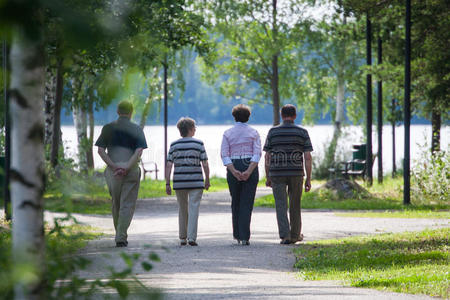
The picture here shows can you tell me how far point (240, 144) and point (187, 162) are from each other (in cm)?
76

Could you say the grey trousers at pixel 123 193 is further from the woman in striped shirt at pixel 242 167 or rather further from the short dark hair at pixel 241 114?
the short dark hair at pixel 241 114

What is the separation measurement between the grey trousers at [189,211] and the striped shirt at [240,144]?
611 mm

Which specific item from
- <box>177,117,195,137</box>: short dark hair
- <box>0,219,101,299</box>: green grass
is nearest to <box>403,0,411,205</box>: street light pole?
<box>177,117,195,137</box>: short dark hair

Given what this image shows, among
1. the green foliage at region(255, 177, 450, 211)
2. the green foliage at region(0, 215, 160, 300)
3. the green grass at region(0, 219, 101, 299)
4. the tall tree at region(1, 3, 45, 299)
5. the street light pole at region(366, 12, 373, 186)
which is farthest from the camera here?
the street light pole at region(366, 12, 373, 186)

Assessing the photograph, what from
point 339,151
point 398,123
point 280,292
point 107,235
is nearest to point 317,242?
point 107,235

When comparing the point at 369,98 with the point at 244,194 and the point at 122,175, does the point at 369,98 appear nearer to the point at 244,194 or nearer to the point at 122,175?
the point at 244,194

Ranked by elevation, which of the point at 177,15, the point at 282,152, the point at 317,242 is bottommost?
the point at 317,242

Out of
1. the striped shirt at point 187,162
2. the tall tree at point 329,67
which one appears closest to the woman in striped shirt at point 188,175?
the striped shirt at point 187,162

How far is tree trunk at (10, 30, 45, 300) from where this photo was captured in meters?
2.91

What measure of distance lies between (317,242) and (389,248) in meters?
1.37

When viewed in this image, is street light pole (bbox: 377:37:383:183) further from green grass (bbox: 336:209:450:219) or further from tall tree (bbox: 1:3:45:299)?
tall tree (bbox: 1:3:45:299)

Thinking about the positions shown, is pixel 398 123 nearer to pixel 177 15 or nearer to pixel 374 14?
pixel 374 14

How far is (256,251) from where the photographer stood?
970cm

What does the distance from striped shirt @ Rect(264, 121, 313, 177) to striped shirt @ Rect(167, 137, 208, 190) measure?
103 centimetres
